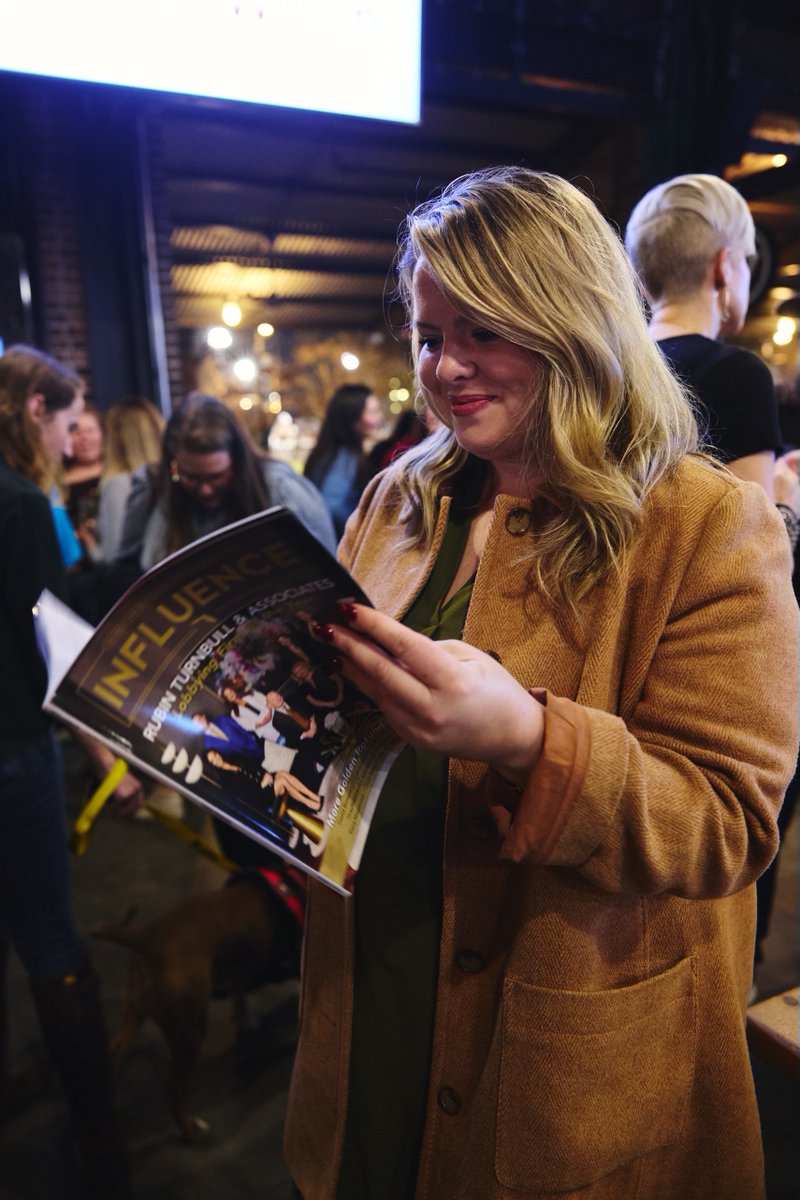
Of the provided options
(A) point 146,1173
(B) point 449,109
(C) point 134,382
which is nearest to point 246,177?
(B) point 449,109

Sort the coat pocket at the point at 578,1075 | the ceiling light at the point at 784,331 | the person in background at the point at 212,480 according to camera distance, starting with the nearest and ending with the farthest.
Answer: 1. the coat pocket at the point at 578,1075
2. the person in background at the point at 212,480
3. the ceiling light at the point at 784,331

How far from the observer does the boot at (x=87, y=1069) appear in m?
1.82

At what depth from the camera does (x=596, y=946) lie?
881 millimetres

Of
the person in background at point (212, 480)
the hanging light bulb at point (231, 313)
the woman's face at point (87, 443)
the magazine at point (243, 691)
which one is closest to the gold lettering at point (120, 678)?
the magazine at point (243, 691)

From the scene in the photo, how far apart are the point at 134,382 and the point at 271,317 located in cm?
537

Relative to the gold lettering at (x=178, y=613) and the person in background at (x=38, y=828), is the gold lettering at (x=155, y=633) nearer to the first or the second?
the gold lettering at (x=178, y=613)

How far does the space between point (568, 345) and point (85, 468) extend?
163 inches

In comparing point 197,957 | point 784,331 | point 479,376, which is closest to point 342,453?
point 197,957

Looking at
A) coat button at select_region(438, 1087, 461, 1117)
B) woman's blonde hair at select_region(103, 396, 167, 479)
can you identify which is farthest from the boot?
woman's blonde hair at select_region(103, 396, 167, 479)

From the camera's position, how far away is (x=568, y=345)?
90cm

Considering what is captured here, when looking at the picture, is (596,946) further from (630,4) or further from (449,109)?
(449,109)

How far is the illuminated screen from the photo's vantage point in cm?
234

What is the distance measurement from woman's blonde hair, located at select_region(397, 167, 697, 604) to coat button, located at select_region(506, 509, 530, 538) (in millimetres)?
19

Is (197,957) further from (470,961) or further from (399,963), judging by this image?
(470,961)
